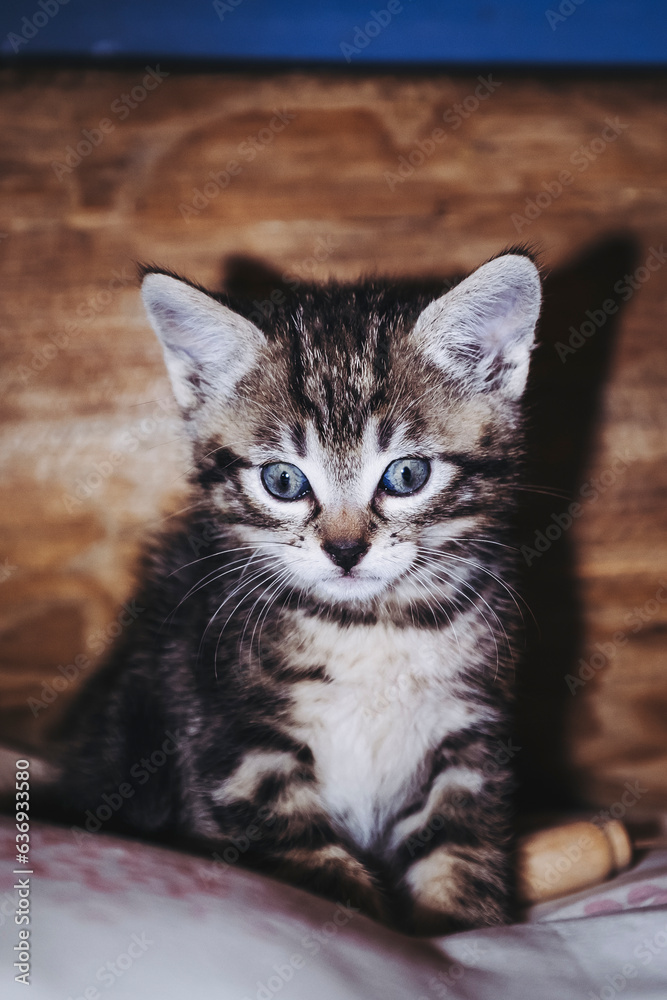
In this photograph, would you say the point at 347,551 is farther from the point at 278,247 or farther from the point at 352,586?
the point at 278,247

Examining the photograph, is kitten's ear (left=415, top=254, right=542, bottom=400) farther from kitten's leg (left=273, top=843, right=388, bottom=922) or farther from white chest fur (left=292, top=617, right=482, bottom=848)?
kitten's leg (left=273, top=843, right=388, bottom=922)

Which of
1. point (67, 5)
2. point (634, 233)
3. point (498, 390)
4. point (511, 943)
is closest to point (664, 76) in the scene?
point (634, 233)

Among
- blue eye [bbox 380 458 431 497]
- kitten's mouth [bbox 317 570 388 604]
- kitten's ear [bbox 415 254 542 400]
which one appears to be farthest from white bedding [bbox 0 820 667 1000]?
kitten's ear [bbox 415 254 542 400]

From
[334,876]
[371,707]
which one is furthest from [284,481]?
[334,876]

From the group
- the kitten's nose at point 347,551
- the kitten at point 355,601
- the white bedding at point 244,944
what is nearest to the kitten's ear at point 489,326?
the kitten at point 355,601

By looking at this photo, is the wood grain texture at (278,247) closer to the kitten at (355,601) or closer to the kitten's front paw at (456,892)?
the kitten at (355,601)
